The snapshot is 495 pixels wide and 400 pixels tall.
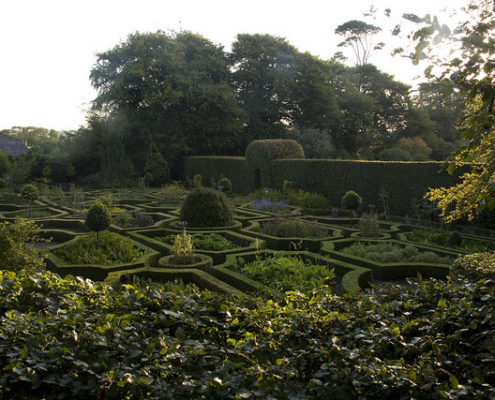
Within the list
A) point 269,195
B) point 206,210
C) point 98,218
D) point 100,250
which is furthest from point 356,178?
point 100,250

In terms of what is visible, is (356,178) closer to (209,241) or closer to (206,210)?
(206,210)

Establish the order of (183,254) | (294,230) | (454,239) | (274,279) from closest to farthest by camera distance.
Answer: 1. (274,279)
2. (183,254)
3. (454,239)
4. (294,230)

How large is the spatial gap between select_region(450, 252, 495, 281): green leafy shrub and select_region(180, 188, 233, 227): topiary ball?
6.13 metres

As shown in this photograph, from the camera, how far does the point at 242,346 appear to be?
2371mm

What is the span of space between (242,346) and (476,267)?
14.7ft

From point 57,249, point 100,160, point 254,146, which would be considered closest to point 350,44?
point 254,146

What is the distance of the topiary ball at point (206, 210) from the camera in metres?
10.6

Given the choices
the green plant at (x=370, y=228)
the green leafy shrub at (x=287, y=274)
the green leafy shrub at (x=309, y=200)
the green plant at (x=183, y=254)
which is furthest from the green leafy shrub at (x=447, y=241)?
the green plant at (x=183, y=254)

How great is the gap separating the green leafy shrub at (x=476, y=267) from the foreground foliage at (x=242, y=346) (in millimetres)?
2394

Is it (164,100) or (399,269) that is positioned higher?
(164,100)

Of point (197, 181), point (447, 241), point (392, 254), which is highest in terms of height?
point (197, 181)

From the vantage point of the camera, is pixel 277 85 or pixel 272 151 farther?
pixel 277 85

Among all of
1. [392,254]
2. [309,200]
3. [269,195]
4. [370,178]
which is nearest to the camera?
[392,254]

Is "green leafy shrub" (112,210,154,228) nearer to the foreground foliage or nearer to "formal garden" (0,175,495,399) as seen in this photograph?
"formal garden" (0,175,495,399)
